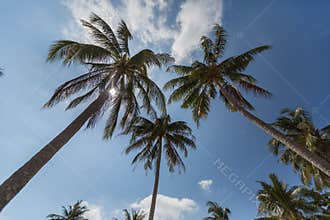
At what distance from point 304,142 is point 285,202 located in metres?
4.60

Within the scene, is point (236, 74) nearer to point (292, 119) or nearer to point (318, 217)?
Answer: point (292, 119)

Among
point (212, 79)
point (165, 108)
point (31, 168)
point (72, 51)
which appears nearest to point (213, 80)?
point (212, 79)

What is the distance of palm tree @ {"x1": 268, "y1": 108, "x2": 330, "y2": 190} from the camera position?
1259cm

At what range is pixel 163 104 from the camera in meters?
9.84

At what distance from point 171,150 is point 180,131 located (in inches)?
65.5

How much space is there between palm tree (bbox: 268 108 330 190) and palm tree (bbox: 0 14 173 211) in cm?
1058

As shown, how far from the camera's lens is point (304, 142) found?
43.9 ft

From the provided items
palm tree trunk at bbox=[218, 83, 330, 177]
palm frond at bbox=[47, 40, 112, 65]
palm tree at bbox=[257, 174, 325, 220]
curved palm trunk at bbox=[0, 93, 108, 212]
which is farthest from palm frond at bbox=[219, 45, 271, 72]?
palm tree at bbox=[257, 174, 325, 220]

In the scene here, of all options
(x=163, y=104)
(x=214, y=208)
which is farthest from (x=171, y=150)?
(x=214, y=208)

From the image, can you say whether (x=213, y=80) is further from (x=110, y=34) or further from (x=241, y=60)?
(x=110, y=34)

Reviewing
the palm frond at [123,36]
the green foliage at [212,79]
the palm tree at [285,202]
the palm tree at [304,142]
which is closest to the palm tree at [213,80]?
the green foliage at [212,79]

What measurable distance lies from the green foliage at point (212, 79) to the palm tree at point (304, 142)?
564 centimetres

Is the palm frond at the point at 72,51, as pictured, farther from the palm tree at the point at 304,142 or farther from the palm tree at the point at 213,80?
the palm tree at the point at 304,142

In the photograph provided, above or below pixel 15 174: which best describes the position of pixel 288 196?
above
